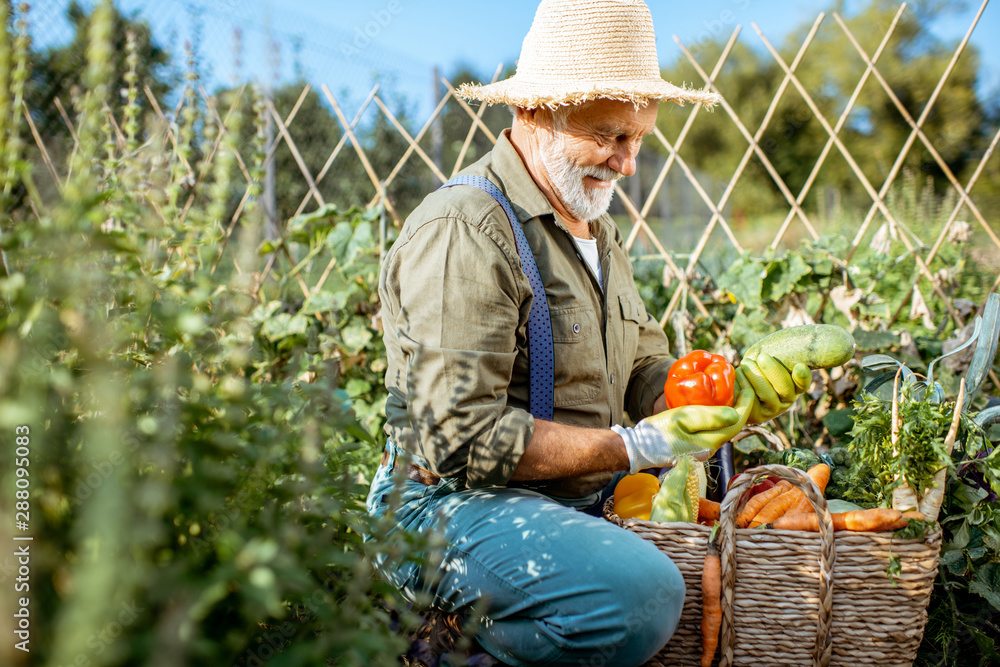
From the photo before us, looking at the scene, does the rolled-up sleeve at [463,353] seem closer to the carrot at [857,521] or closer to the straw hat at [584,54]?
the straw hat at [584,54]

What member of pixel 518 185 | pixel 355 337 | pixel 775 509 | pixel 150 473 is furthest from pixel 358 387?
pixel 150 473

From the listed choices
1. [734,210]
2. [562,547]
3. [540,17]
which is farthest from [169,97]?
[734,210]

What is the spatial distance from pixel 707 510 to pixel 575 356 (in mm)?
483

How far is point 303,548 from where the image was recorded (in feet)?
2.42

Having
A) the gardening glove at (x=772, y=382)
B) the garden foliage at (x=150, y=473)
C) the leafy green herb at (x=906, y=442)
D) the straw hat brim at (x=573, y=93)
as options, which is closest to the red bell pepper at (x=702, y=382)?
the gardening glove at (x=772, y=382)

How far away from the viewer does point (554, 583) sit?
1389 millimetres

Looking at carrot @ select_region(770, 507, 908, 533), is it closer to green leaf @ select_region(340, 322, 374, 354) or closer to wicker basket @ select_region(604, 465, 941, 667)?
wicker basket @ select_region(604, 465, 941, 667)

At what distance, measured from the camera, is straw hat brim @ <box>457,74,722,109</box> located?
5.47 ft

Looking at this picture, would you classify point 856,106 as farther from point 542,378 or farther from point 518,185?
point 542,378

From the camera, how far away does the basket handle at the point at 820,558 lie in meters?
1.40

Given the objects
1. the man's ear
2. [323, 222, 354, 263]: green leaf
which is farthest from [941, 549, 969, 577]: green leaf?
[323, 222, 354, 263]: green leaf

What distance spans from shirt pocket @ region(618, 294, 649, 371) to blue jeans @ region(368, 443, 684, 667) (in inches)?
22.7

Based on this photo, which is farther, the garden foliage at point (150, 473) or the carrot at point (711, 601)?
the carrot at point (711, 601)

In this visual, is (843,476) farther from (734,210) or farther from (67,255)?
(734,210)
